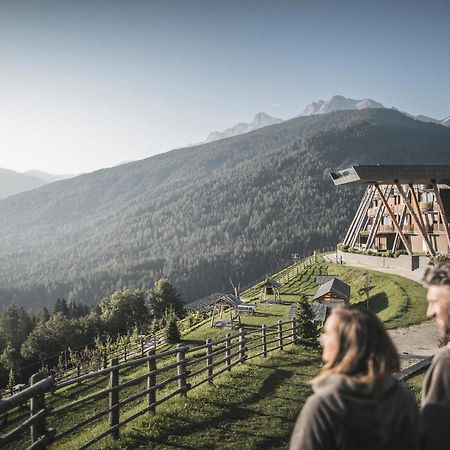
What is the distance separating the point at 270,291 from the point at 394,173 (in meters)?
18.1

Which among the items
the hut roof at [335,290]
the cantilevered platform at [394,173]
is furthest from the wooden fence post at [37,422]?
the cantilevered platform at [394,173]

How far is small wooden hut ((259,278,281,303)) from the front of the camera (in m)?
43.7

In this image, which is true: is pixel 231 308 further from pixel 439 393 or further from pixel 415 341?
pixel 439 393

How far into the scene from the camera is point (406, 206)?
53500mm

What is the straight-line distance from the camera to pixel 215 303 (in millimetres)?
37969

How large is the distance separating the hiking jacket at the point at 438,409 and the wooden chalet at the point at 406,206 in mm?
35090

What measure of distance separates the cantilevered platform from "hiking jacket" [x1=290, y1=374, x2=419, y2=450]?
35594mm

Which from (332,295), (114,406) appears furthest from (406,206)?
(114,406)

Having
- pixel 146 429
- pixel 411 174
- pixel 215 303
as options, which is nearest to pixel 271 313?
pixel 215 303

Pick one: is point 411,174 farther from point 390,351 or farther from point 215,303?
point 390,351

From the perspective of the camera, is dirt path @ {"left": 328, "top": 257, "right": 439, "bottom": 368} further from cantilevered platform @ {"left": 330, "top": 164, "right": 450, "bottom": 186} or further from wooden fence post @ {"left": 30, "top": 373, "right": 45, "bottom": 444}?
cantilevered platform @ {"left": 330, "top": 164, "right": 450, "bottom": 186}

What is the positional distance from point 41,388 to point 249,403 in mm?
5984

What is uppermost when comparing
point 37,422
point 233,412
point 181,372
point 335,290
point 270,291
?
point 37,422

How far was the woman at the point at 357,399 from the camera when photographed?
9.32 feet
